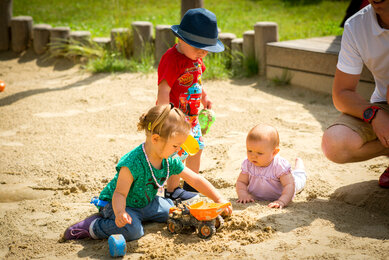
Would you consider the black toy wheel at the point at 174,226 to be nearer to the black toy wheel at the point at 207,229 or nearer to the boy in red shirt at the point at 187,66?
the black toy wheel at the point at 207,229

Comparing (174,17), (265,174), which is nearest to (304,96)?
(265,174)

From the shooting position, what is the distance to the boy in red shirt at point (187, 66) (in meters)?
2.96

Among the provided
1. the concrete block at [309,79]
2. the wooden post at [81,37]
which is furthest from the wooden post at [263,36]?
the wooden post at [81,37]

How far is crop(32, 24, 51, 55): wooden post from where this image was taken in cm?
675

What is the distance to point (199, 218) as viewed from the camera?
2461 millimetres

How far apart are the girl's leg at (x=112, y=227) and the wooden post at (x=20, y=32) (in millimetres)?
5144

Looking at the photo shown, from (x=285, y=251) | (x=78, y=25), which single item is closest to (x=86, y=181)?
(x=285, y=251)

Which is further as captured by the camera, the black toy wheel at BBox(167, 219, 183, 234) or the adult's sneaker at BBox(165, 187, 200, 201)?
the adult's sneaker at BBox(165, 187, 200, 201)

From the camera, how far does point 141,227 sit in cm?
252

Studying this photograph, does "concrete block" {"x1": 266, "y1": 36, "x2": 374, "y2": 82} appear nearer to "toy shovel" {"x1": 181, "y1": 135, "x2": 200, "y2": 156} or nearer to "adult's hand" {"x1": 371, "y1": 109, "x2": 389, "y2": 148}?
"adult's hand" {"x1": 371, "y1": 109, "x2": 389, "y2": 148}

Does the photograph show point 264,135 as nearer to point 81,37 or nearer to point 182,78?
point 182,78

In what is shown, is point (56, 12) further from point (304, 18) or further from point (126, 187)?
point (126, 187)

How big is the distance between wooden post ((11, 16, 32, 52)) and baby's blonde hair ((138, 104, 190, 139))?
5.19 m

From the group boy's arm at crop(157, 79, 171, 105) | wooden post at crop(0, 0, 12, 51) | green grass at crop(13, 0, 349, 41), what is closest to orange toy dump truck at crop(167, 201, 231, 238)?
boy's arm at crop(157, 79, 171, 105)
